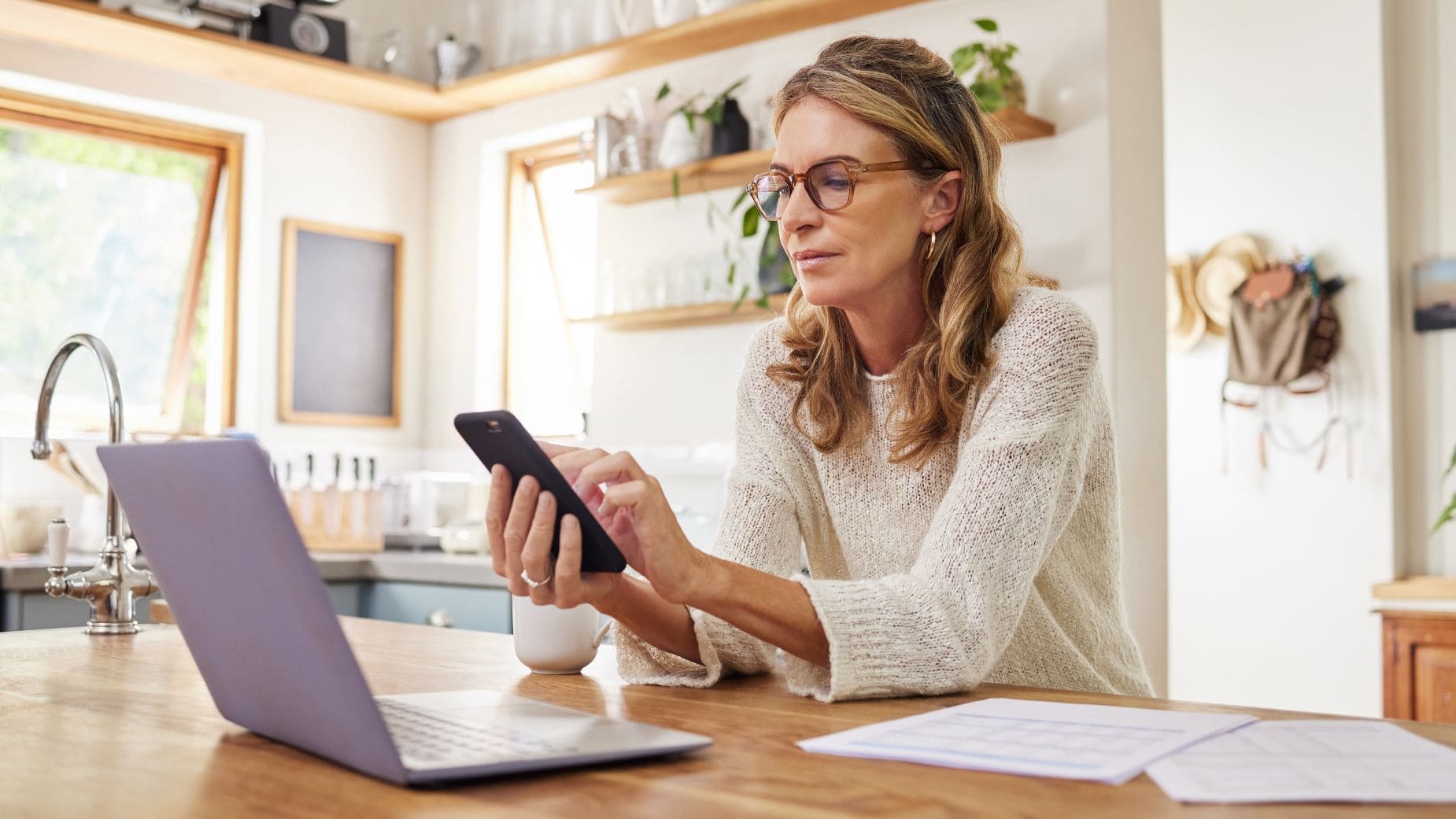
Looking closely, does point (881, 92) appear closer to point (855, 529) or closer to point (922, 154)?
point (922, 154)

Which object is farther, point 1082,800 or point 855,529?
point 855,529

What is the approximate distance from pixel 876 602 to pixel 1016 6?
2.41m

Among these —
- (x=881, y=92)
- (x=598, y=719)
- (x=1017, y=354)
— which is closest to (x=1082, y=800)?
(x=598, y=719)

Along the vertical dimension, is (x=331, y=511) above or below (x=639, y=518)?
below

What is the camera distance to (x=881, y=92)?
1.55 m

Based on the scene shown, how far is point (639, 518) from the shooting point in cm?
119

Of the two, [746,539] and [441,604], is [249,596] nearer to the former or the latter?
[746,539]

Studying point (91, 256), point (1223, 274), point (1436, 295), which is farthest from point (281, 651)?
point (1223, 274)

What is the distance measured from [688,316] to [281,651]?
117 inches

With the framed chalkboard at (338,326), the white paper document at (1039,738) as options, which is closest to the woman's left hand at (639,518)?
the white paper document at (1039,738)

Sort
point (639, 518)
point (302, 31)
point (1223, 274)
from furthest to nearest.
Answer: point (1223, 274) < point (302, 31) < point (639, 518)

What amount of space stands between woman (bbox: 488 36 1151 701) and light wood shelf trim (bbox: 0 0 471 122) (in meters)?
2.82

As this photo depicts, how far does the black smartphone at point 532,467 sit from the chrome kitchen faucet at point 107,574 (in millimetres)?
998

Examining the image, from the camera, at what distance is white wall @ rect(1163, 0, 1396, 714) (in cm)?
419
